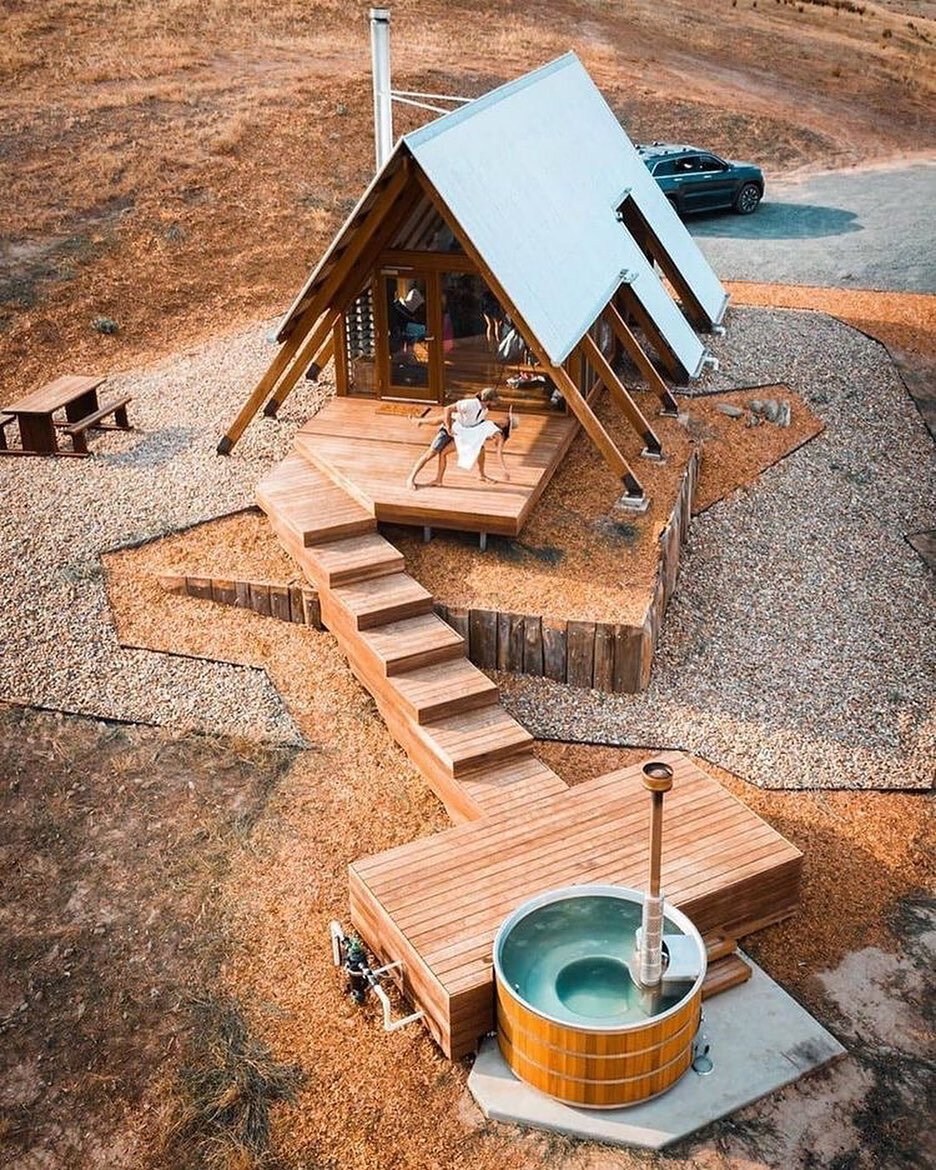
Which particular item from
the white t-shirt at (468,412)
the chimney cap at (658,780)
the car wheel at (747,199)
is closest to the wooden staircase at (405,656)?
the white t-shirt at (468,412)

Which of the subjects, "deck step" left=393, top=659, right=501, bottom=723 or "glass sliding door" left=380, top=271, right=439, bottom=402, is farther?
"glass sliding door" left=380, top=271, right=439, bottom=402

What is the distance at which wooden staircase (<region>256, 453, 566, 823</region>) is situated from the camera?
9.20m

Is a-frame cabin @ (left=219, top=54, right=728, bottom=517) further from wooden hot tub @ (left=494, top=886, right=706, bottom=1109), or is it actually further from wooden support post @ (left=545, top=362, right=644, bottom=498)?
wooden hot tub @ (left=494, top=886, right=706, bottom=1109)

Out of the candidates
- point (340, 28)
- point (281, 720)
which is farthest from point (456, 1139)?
point (340, 28)

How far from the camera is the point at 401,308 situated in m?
13.4

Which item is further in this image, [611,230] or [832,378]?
[832,378]

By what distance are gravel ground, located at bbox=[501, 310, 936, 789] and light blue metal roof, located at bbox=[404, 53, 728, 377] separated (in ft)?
8.20

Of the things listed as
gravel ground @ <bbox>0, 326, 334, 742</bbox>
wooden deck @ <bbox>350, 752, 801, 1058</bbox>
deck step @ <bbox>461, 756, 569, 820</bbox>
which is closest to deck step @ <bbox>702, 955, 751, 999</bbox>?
wooden deck @ <bbox>350, 752, 801, 1058</bbox>

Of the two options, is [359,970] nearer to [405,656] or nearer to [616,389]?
[405,656]

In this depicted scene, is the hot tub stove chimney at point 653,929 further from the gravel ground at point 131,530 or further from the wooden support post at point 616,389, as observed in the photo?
the wooden support post at point 616,389

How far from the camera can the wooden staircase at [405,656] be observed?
920 cm

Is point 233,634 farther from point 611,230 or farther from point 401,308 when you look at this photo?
point 611,230

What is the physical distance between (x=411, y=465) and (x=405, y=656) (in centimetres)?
302

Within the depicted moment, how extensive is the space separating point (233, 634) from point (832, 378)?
10177 mm
